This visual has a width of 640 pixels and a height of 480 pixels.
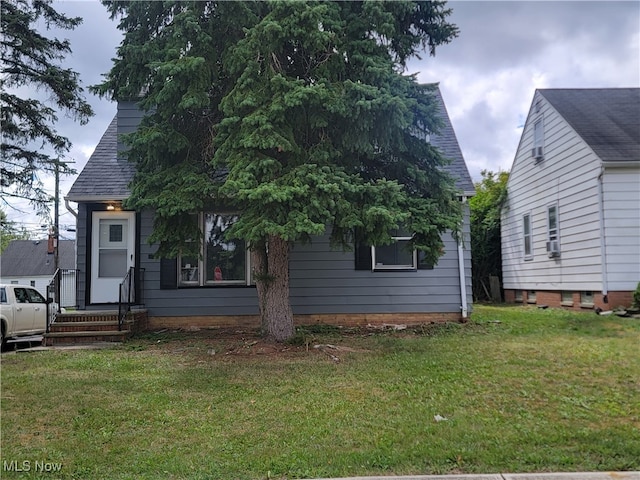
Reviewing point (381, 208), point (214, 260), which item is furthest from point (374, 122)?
point (214, 260)

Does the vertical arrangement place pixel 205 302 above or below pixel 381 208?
below

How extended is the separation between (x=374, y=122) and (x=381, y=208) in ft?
4.06

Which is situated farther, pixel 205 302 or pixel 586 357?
pixel 205 302

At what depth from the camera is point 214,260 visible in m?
10.1

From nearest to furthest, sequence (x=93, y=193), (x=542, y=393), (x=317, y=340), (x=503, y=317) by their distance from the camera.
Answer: (x=542, y=393) < (x=317, y=340) < (x=93, y=193) < (x=503, y=317)

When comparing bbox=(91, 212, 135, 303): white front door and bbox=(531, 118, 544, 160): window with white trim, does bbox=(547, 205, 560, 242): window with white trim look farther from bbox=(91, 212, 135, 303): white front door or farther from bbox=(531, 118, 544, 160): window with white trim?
bbox=(91, 212, 135, 303): white front door

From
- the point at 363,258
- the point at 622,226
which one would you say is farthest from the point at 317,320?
the point at 622,226

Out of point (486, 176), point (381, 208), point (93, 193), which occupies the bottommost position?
point (381, 208)

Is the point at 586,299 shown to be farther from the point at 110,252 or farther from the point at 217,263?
the point at 110,252

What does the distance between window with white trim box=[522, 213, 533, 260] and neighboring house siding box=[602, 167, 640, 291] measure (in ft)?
13.3

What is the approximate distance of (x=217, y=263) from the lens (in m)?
10.1

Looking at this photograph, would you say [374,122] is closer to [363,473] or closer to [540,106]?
[363,473]

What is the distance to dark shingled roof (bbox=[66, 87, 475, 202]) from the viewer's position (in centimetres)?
969

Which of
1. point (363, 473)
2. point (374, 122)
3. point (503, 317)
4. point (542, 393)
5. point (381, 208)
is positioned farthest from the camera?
point (503, 317)
